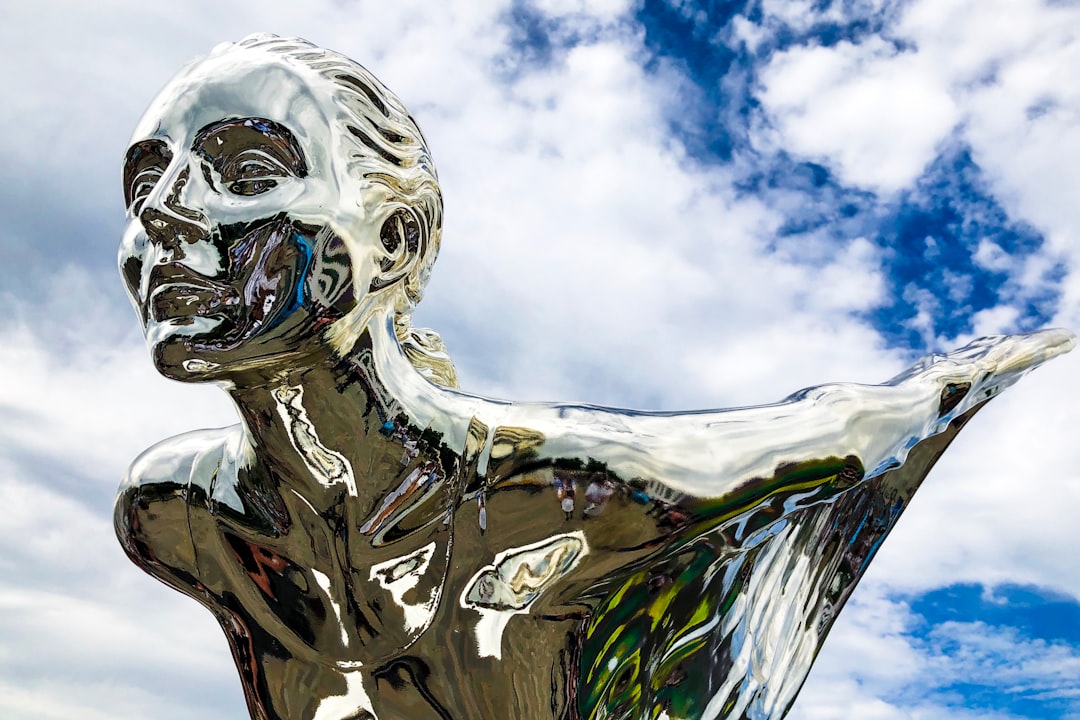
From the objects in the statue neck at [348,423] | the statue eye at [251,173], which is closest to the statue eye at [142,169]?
the statue eye at [251,173]

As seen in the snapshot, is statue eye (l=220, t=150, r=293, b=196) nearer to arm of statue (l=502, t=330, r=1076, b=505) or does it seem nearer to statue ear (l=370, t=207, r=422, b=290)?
statue ear (l=370, t=207, r=422, b=290)

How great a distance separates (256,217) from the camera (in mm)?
1667

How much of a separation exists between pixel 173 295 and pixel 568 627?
78cm

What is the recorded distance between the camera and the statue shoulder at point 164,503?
2115mm

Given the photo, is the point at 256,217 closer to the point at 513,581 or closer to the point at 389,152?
the point at 389,152

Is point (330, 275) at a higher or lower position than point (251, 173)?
lower

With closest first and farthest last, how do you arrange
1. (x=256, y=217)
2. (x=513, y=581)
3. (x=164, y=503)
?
1. (x=256, y=217)
2. (x=513, y=581)
3. (x=164, y=503)

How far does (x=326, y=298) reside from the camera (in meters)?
1.71

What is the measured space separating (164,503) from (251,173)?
0.73m

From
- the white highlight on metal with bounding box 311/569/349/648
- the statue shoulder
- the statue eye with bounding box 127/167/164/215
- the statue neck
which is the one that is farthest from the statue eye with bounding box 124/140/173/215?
the white highlight on metal with bounding box 311/569/349/648

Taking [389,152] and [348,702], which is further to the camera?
[348,702]

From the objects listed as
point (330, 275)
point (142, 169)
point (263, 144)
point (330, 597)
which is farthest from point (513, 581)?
point (142, 169)

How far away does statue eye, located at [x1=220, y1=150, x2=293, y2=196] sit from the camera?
5.58 ft

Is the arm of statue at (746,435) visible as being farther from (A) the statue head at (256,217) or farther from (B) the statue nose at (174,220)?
(B) the statue nose at (174,220)
